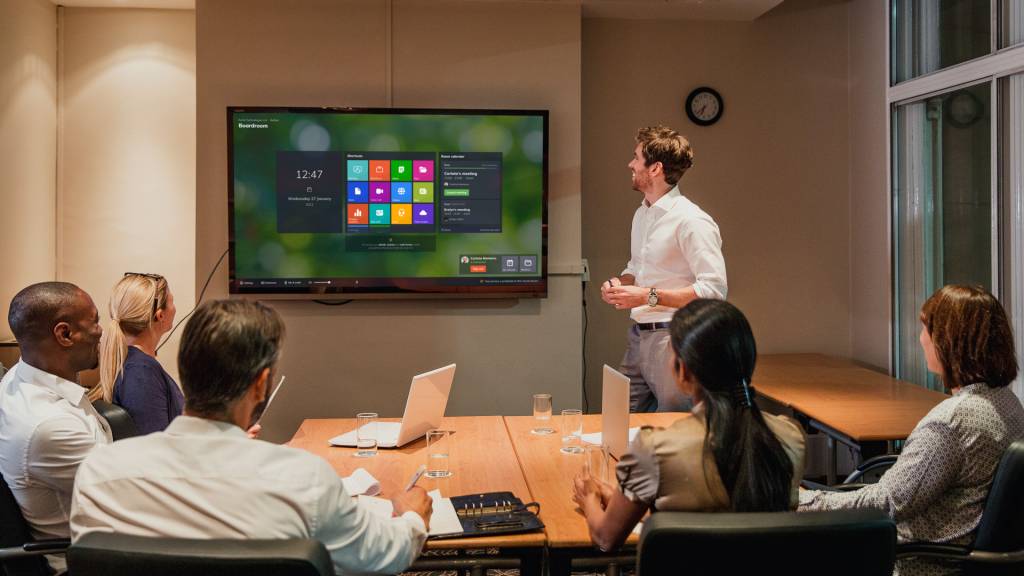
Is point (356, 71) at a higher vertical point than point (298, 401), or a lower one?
higher

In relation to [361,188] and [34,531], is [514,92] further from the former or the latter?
[34,531]

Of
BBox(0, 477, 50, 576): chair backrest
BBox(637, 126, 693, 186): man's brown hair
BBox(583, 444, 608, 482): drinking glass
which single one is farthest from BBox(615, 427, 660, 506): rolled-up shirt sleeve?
BBox(637, 126, 693, 186): man's brown hair

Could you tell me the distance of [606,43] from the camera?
4.99 m

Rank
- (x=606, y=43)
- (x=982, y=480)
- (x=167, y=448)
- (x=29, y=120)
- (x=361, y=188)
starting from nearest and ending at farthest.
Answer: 1. (x=167, y=448)
2. (x=982, y=480)
3. (x=361, y=188)
4. (x=29, y=120)
5. (x=606, y=43)

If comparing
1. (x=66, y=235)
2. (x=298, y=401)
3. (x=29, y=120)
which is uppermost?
(x=29, y=120)

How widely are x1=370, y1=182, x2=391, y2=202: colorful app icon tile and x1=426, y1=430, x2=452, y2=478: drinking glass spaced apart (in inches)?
75.5

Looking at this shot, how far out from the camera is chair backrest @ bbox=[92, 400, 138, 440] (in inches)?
91.8

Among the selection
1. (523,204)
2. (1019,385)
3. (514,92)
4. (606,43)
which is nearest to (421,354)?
(523,204)

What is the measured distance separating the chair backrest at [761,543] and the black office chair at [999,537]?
642 mm

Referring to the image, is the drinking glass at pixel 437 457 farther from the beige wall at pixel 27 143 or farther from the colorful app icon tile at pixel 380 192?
the beige wall at pixel 27 143

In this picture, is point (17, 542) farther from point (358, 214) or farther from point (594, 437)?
point (358, 214)

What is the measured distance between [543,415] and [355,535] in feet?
5.22

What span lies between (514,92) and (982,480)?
3177mm

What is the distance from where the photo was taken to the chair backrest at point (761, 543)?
1368mm
